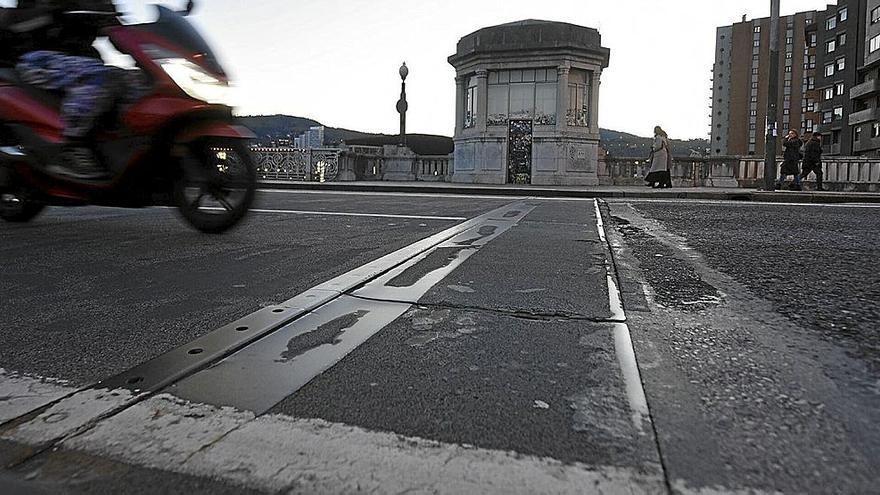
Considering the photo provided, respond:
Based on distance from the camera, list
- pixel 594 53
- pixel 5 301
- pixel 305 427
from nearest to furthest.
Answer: pixel 305 427, pixel 5 301, pixel 594 53

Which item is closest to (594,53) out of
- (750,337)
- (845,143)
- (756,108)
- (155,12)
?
(155,12)

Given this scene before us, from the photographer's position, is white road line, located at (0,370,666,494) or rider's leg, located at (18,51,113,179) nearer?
white road line, located at (0,370,666,494)

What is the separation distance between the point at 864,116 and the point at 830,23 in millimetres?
20289

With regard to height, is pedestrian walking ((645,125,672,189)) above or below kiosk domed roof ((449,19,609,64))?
below

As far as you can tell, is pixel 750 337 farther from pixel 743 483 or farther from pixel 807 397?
pixel 743 483

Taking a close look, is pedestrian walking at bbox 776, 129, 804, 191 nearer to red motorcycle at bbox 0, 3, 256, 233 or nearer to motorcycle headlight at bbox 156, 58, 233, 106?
red motorcycle at bbox 0, 3, 256, 233

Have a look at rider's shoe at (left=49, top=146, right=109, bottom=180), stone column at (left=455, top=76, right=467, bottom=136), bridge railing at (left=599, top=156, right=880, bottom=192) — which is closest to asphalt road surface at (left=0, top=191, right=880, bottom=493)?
rider's shoe at (left=49, top=146, right=109, bottom=180)

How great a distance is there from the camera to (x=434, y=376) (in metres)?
1.64

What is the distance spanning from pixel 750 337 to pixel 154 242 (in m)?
3.54

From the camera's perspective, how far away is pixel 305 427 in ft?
4.35

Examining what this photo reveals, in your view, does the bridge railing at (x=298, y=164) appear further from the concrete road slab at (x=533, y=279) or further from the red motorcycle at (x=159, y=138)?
the concrete road slab at (x=533, y=279)

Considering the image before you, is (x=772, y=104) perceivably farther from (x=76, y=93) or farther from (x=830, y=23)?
(x=830, y=23)

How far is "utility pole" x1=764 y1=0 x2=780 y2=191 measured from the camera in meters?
15.1

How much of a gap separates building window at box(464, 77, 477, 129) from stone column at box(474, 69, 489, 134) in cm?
32
